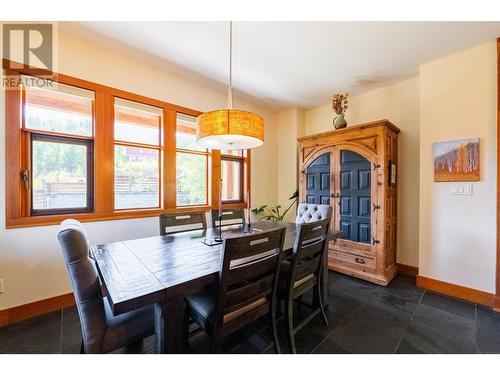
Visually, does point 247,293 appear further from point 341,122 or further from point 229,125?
point 341,122

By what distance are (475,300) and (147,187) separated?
390 centimetres

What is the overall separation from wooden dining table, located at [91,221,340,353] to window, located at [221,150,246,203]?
2.12m

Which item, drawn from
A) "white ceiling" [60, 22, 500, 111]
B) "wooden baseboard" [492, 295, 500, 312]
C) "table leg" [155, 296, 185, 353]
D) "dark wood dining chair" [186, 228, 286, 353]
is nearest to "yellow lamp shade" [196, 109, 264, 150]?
"dark wood dining chair" [186, 228, 286, 353]

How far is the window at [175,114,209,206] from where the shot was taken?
302 cm

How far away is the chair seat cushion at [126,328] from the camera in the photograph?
1.11 meters

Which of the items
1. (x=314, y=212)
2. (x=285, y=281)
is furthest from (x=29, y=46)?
(x=314, y=212)

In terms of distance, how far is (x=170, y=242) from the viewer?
1.79m

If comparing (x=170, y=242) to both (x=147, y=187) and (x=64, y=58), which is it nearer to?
(x=147, y=187)

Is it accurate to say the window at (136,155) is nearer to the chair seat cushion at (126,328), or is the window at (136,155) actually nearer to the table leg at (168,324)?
the chair seat cushion at (126,328)

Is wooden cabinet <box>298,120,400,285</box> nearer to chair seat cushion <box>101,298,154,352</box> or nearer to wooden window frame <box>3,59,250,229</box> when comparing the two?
wooden window frame <box>3,59,250,229</box>
